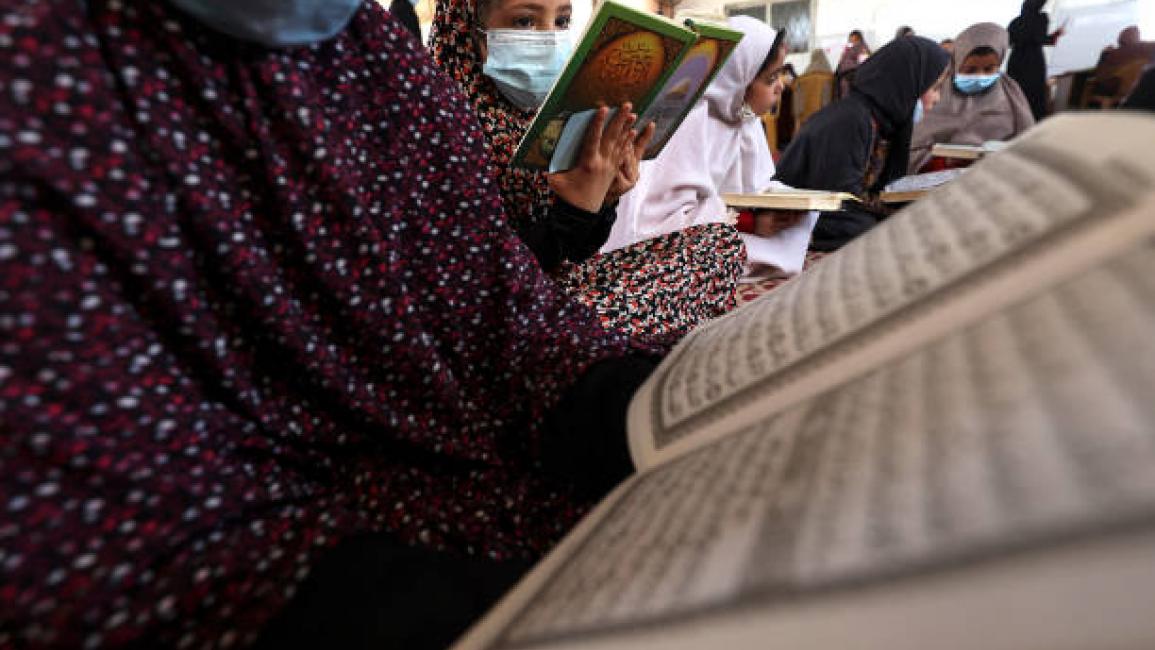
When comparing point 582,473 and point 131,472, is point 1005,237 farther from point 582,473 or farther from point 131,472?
point 131,472

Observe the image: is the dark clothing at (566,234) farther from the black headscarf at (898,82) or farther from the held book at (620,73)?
the black headscarf at (898,82)

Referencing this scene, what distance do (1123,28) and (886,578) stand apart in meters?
6.01

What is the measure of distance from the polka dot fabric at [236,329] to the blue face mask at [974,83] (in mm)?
3190

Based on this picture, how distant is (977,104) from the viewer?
289 cm

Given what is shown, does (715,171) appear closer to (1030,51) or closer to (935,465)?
(935,465)

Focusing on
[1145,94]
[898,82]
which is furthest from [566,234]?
[898,82]

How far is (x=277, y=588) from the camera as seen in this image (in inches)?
11.6

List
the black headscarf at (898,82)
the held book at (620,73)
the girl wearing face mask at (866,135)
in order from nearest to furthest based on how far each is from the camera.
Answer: the held book at (620,73), the girl wearing face mask at (866,135), the black headscarf at (898,82)

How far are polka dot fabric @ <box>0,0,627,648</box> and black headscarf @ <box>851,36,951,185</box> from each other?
2.10m

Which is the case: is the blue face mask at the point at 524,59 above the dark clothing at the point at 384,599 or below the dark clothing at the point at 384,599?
above

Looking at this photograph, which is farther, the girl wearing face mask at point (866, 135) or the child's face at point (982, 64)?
the child's face at point (982, 64)

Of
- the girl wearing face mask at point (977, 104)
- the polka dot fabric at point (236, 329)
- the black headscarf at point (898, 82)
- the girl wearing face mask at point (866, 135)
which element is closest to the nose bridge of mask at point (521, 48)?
the polka dot fabric at point (236, 329)

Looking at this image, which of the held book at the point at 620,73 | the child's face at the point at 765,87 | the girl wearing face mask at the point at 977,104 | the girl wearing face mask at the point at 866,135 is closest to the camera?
the held book at the point at 620,73

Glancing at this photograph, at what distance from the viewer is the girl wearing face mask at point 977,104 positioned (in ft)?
9.31
